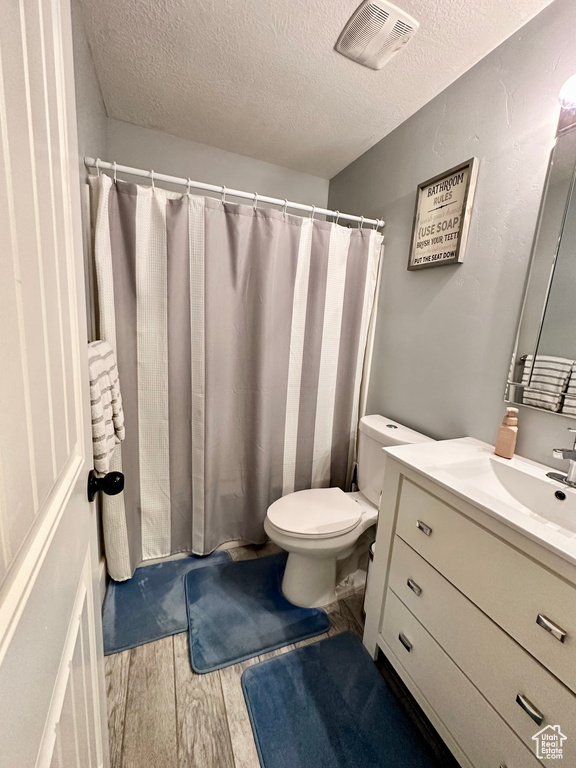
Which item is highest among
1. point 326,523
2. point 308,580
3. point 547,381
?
point 547,381

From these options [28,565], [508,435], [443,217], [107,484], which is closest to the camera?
[28,565]

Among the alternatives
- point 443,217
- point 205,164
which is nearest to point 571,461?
point 443,217

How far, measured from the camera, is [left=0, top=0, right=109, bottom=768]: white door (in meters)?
0.29

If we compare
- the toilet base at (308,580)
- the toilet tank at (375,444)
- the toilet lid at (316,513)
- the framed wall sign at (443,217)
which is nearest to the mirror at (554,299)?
the framed wall sign at (443,217)

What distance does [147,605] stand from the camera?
4.69 feet

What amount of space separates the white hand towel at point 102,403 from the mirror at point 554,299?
1437 mm

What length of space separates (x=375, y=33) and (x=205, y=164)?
110cm

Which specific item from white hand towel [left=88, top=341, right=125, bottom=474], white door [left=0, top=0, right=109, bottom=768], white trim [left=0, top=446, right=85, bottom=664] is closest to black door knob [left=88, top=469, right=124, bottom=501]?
white door [left=0, top=0, right=109, bottom=768]

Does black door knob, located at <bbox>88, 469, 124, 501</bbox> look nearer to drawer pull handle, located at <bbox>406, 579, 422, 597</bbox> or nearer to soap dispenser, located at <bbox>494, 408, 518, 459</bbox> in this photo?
drawer pull handle, located at <bbox>406, 579, 422, 597</bbox>

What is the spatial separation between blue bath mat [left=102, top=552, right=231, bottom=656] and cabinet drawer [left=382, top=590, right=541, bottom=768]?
0.90 m

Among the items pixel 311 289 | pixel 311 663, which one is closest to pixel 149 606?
pixel 311 663

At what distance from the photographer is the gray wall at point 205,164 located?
1724 millimetres

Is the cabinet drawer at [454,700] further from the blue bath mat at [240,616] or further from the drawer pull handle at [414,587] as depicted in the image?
the blue bath mat at [240,616]

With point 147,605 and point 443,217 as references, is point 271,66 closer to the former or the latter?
point 443,217
